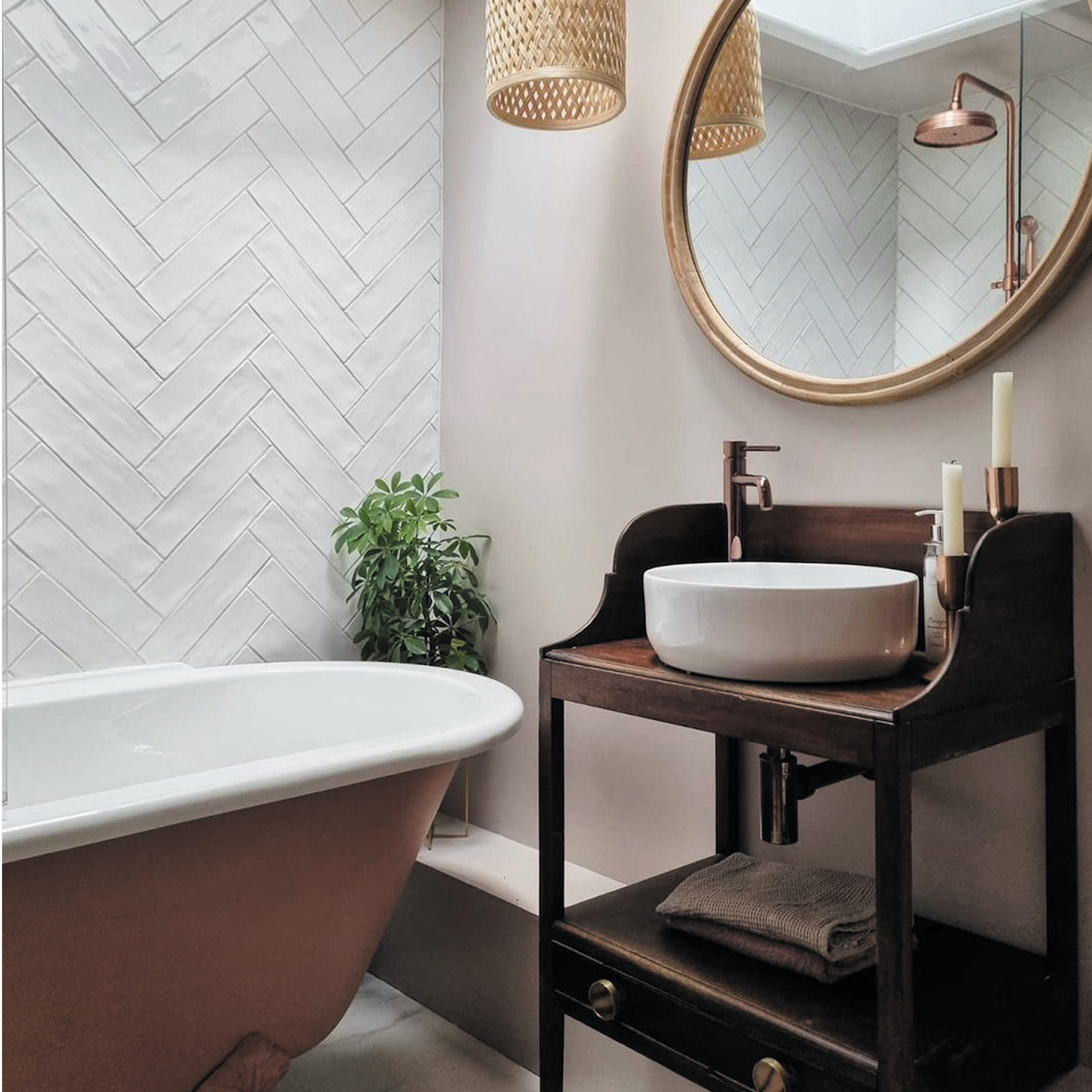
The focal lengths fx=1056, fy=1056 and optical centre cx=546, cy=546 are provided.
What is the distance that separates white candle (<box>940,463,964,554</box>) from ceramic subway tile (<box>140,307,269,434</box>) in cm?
160

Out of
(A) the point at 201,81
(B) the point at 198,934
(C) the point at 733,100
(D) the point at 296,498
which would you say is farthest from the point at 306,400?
(B) the point at 198,934

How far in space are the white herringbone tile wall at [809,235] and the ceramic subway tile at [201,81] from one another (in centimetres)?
109

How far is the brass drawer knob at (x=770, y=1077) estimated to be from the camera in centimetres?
128

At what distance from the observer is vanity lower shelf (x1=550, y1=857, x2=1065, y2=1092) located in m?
1.25

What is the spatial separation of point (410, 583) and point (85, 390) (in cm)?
78

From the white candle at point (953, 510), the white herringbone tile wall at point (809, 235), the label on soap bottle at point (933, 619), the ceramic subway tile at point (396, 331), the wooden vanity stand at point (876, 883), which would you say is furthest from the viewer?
the ceramic subway tile at point (396, 331)

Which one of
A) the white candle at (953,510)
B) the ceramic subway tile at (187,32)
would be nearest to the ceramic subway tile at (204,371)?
the ceramic subway tile at (187,32)

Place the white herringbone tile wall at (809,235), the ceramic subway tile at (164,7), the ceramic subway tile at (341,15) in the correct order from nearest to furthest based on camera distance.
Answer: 1. the white herringbone tile wall at (809,235)
2. the ceramic subway tile at (164,7)
3. the ceramic subway tile at (341,15)

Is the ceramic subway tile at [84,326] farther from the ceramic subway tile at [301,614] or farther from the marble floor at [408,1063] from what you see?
the marble floor at [408,1063]

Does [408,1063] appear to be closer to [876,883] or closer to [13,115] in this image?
[876,883]

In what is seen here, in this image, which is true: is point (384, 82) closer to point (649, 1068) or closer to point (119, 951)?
point (119, 951)

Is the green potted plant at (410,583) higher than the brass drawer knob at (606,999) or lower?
higher

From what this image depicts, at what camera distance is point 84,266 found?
212 centimetres

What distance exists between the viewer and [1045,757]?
1.48 metres
